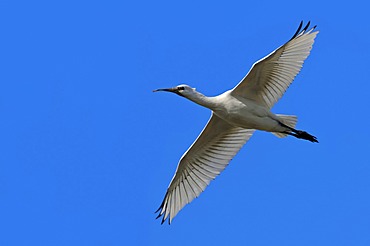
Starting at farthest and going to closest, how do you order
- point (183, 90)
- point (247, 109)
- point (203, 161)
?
point (203, 161) < point (183, 90) < point (247, 109)

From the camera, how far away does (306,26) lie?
66.9ft

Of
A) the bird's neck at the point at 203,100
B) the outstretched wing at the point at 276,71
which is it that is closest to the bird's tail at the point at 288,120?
the outstretched wing at the point at 276,71

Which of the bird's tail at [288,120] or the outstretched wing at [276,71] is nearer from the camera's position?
the outstretched wing at [276,71]

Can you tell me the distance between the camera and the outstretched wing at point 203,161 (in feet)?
72.2

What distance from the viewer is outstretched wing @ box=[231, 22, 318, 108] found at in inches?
808

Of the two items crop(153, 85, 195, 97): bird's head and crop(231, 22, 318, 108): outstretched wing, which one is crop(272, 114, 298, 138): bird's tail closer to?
crop(231, 22, 318, 108): outstretched wing

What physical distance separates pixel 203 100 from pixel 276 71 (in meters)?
1.39

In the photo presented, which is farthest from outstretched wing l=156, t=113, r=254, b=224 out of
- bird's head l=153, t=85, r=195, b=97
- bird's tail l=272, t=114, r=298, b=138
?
bird's tail l=272, t=114, r=298, b=138

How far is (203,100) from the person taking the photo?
20844 millimetres

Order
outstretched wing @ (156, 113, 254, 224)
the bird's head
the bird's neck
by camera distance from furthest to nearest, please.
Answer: outstretched wing @ (156, 113, 254, 224) < the bird's head < the bird's neck

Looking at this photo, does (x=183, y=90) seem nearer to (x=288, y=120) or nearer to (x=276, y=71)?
(x=276, y=71)

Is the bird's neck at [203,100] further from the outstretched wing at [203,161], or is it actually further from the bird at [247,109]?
the outstretched wing at [203,161]

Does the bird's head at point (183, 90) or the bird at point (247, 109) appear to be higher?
the bird's head at point (183, 90)

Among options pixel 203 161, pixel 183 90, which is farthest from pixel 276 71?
pixel 203 161
